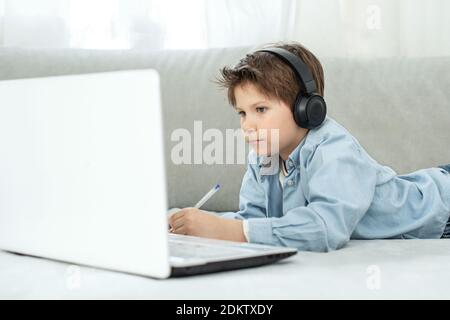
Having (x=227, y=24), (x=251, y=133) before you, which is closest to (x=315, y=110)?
(x=251, y=133)

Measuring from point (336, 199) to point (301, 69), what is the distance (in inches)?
9.7

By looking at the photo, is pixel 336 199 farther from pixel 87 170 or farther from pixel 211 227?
pixel 87 170

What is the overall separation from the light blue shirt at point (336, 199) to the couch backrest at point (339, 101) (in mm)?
247

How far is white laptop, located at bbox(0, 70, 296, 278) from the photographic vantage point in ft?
2.61

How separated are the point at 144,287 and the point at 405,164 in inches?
44.0

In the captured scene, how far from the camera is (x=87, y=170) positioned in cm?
87

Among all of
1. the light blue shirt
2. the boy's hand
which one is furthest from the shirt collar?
the boy's hand

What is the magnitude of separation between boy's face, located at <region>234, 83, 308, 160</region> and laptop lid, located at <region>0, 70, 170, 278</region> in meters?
0.47

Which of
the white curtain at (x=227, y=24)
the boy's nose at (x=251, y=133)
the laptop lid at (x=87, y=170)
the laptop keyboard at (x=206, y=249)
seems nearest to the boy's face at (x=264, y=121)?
the boy's nose at (x=251, y=133)

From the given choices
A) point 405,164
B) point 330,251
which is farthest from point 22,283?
point 405,164

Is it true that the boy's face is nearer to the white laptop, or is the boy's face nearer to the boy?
the boy

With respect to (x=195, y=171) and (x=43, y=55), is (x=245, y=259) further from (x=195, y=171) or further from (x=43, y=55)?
(x=43, y=55)

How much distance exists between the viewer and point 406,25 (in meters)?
2.31

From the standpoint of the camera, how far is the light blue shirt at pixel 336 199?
1.16m
